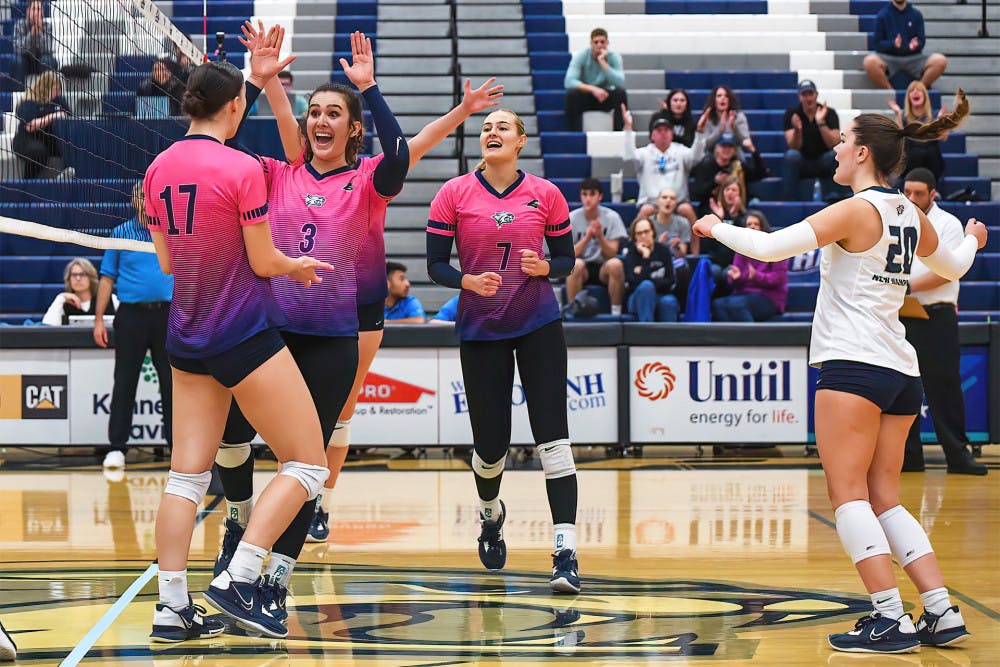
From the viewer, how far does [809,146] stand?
42.5 feet

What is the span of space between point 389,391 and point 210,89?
5424 millimetres

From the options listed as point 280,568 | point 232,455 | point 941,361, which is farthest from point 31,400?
point 941,361

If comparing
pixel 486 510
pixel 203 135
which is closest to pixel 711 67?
pixel 486 510

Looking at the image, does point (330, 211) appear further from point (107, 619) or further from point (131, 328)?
point (131, 328)

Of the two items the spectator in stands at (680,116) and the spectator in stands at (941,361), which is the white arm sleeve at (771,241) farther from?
the spectator in stands at (680,116)

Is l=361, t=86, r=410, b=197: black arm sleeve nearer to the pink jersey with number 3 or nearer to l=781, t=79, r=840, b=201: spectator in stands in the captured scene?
the pink jersey with number 3

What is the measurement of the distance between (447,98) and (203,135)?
34.0 ft

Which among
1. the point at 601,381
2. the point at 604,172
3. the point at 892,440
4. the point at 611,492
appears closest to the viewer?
the point at 892,440

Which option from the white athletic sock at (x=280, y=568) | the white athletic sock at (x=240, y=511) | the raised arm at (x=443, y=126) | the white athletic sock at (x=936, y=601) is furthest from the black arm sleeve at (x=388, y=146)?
the white athletic sock at (x=936, y=601)

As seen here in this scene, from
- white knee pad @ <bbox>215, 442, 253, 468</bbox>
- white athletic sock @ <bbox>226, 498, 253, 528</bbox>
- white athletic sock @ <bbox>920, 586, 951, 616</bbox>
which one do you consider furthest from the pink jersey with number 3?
white athletic sock @ <bbox>920, 586, 951, 616</bbox>

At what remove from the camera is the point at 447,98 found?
14242 mm

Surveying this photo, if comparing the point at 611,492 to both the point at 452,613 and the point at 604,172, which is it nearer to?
the point at 452,613

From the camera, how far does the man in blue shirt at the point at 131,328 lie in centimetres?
834

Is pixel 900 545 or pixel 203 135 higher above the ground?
pixel 203 135
